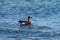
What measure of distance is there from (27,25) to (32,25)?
0.68 metres

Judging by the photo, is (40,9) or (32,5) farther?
(32,5)

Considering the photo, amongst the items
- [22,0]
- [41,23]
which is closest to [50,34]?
[41,23]

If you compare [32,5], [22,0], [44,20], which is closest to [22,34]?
[44,20]

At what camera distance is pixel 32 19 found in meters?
25.0

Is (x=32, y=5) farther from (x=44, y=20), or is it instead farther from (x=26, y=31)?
(x=26, y=31)

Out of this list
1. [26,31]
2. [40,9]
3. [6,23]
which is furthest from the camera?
[40,9]

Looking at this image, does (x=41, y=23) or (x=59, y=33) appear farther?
(x=41, y=23)

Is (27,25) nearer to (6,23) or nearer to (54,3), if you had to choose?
(6,23)

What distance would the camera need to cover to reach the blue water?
20.4 m

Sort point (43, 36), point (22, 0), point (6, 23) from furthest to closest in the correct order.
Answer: point (22, 0), point (6, 23), point (43, 36)

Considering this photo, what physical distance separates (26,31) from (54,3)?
1026cm

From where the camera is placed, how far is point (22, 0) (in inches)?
1298

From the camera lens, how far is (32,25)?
76.5 feet

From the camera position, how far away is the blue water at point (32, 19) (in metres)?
20.4
